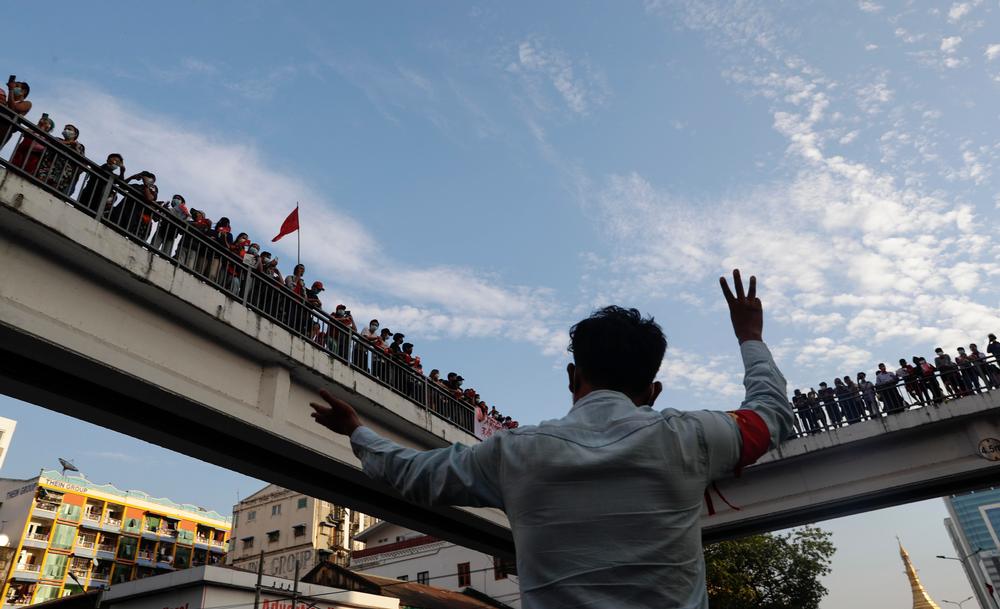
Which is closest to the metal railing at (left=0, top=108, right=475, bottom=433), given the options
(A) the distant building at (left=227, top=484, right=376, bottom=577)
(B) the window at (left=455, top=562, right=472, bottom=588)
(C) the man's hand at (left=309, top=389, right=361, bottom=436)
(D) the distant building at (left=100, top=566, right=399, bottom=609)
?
(C) the man's hand at (left=309, top=389, right=361, bottom=436)

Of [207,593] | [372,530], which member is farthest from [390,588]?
[372,530]

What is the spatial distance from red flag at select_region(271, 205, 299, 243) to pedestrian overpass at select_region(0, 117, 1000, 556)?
13.4 feet

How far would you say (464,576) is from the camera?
129 feet

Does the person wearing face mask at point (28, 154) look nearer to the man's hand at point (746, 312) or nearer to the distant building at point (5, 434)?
the man's hand at point (746, 312)

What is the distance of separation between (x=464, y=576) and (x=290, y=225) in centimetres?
2970

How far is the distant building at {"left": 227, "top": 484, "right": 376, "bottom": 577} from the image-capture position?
177ft

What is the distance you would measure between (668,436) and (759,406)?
0.36 metres

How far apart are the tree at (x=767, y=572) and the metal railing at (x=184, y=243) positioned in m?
22.3

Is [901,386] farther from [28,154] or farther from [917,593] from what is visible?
[917,593]

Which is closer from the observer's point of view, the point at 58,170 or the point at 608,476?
the point at 608,476

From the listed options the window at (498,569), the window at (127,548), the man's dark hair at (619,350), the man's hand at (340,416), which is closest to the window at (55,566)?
the window at (127,548)

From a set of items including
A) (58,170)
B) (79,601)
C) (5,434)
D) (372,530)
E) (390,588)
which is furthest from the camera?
(5,434)

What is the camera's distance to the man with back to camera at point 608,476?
Answer: 1665 millimetres

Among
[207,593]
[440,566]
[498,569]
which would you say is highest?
[440,566]
